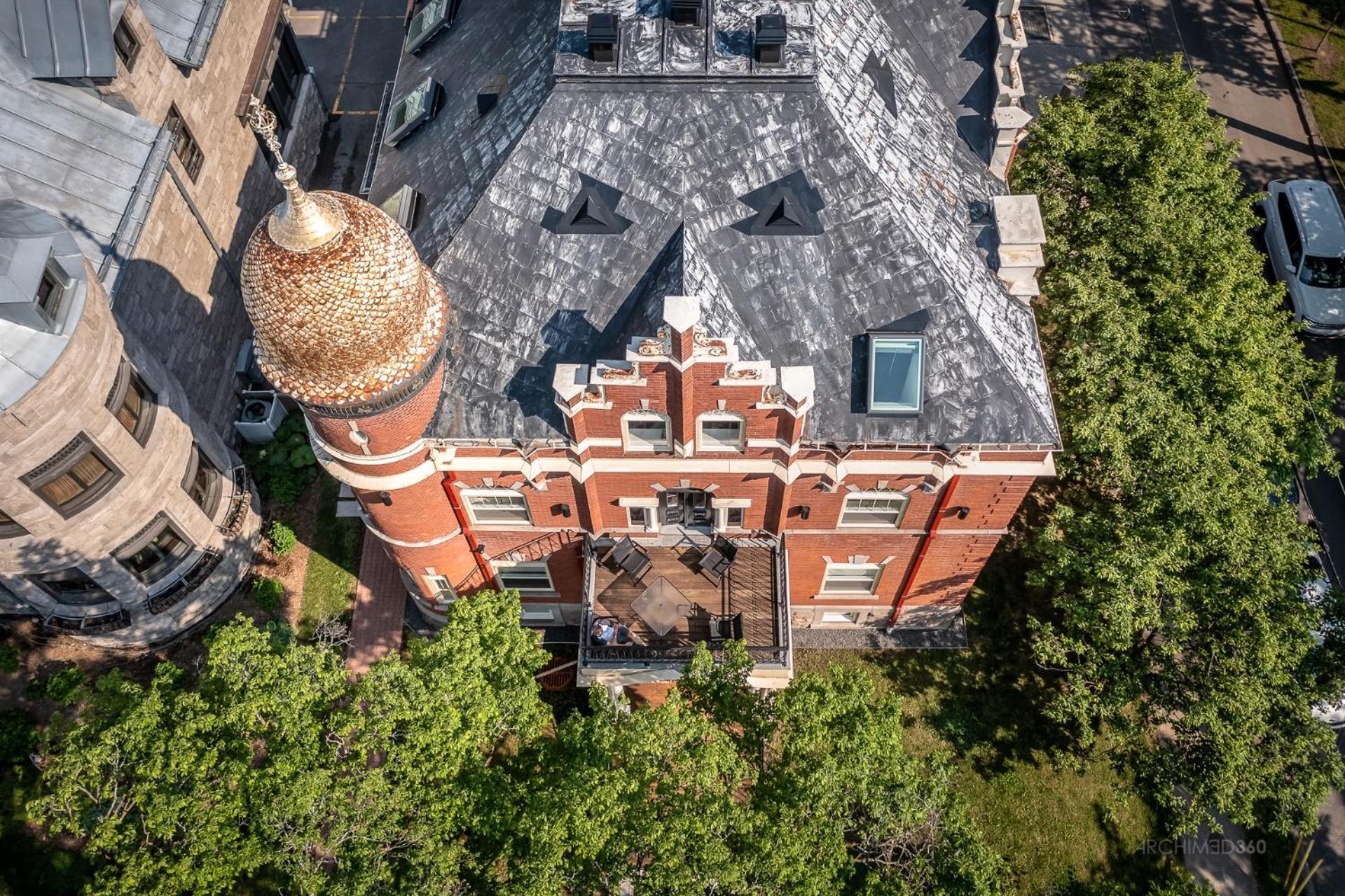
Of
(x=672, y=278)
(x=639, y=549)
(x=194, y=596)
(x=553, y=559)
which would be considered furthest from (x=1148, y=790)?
(x=194, y=596)

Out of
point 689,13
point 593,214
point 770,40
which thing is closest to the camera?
point 770,40

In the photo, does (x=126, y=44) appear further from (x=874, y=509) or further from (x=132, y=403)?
(x=874, y=509)

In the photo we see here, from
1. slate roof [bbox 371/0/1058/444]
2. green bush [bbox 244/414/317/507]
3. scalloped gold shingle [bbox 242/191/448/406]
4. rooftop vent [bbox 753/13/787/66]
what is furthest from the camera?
green bush [bbox 244/414/317/507]

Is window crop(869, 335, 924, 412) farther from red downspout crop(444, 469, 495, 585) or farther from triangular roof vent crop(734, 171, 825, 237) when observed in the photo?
red downspout crop(444, 469, 495, 585)

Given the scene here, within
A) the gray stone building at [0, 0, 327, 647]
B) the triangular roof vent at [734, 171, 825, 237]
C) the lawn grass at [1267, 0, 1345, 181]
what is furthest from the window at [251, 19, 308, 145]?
the lawn grass at [1267, 0, 1345, 181]

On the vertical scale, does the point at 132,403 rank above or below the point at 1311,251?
below

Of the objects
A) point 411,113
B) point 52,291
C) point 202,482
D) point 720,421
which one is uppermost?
point 411,113

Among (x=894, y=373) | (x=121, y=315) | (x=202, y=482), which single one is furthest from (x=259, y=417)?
(x=894, y=373)
